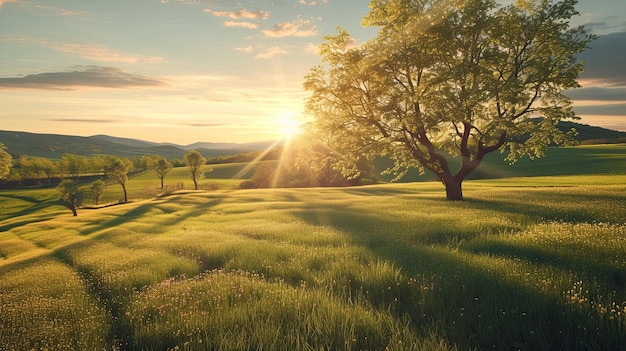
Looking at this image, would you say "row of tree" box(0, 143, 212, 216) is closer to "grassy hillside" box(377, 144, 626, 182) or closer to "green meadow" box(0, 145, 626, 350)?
"grassy hillside" box(377, 144, 626, 182)

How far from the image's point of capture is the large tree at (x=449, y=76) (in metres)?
23.1

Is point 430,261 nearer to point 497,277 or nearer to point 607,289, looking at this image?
point 497,277

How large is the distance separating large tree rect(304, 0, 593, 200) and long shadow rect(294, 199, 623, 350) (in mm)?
17070

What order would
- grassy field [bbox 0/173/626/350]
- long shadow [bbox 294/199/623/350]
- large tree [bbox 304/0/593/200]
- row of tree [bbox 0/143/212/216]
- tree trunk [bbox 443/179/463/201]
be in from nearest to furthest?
long shadow [bbox 294/199/623/350] < grassy field [bbox 0/173/626/350] < large tree [bbox 304/0/593/200] < tree trunk [bbox 443/179/463/201] < row of tree [bbox 0/143/212/216]

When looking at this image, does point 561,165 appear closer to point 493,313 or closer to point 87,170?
point 493,313

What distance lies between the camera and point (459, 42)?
2464cm

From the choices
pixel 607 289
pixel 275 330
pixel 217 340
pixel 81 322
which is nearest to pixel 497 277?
pixel 607 289

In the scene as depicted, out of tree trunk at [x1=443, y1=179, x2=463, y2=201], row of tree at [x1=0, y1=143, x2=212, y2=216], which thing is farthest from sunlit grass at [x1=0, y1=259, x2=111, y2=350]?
row of tree at [x1=0, y1=143, x2=212, y2=216]

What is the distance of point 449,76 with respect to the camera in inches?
898

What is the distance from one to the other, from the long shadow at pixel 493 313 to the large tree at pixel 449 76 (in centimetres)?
1707

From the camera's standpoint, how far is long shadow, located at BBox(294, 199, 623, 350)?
15.4ft

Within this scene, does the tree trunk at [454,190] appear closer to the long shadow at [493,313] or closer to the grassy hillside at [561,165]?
the long shadow at [493,313]

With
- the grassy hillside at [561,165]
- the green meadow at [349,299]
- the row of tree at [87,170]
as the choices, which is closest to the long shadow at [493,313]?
the green meadow at [349,299]

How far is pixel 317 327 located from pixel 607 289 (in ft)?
18.0
